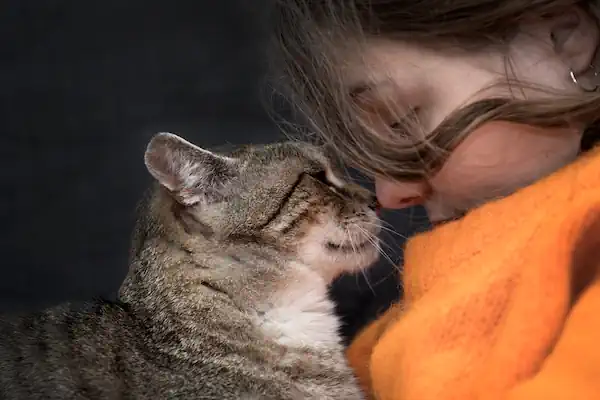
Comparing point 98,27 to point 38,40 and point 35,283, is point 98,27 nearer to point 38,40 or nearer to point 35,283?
point 38,40

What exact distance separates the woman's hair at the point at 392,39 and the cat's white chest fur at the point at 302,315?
0.65 ft

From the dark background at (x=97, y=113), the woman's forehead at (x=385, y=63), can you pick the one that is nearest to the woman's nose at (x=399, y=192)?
the woman's forehead at (x=385, y=63)

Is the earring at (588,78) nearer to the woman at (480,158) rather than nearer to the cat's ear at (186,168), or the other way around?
the woman at (480,158)

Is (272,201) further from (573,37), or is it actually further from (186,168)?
(573,37)

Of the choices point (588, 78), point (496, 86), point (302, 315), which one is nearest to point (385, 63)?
point (496, 86)

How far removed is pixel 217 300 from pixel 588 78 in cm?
57

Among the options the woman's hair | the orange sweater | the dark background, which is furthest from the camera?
the dark background

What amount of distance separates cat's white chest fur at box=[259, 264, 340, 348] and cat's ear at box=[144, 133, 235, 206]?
0.58 ft

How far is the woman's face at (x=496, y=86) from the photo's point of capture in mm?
927

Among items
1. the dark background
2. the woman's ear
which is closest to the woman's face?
the woman's ear

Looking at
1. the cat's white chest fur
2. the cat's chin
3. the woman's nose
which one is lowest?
the cat's white chest fur

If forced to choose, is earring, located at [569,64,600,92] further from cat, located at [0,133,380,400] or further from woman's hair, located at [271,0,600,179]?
cat, located at [0,133,380,400]

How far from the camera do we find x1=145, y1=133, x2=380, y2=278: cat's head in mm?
1085

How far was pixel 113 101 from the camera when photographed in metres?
1.53
